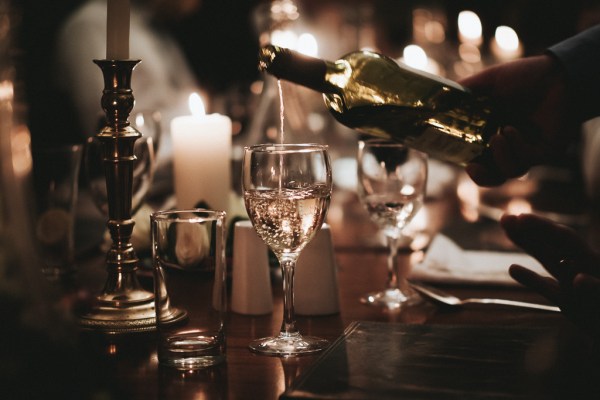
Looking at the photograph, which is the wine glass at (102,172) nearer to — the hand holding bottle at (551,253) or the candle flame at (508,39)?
the hand holding bottle at (551,253)

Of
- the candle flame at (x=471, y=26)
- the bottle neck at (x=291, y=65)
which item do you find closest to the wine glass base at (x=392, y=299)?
the bottle neck at (x=291, y=65)

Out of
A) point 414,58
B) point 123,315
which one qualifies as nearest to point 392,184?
point 123,315

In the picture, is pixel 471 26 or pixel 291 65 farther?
pixel 471 26

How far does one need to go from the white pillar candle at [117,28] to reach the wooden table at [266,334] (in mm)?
358

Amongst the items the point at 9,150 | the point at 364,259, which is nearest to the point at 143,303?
the point at 9,150

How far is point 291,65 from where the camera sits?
1043 mm

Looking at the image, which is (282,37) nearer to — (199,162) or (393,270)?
(199,162)

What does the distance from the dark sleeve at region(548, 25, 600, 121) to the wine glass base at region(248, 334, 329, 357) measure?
0.74 meters

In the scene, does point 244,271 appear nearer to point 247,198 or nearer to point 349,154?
point 247,198

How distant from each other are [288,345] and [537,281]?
1.06ft

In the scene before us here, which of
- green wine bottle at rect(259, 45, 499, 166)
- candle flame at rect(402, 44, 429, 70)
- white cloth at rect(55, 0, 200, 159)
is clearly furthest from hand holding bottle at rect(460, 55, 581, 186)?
white cloth at rect(55, 0, 200, 159)

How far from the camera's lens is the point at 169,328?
858 mm

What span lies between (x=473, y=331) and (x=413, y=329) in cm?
7

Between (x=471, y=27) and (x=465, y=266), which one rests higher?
(x=471, y=27)
